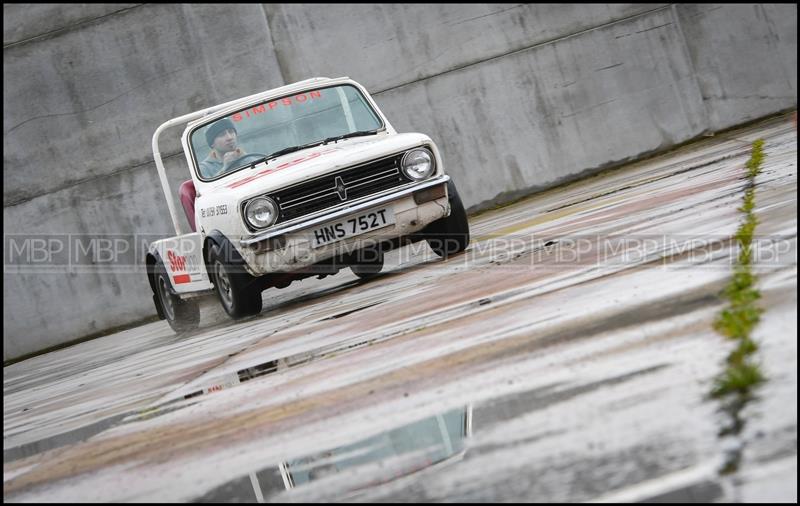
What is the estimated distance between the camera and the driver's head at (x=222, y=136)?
9062 mm

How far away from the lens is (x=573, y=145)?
48.3 feet

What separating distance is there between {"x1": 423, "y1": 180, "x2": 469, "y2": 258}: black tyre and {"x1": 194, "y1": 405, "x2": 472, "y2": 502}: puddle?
5.42 metres

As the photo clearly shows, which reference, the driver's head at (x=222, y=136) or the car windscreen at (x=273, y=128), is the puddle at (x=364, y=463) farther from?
the driver's head at (x=222, y=136)

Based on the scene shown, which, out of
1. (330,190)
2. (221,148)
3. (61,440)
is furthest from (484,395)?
(221,148)

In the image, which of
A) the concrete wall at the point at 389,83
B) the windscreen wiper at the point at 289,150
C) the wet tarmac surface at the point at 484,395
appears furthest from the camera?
the concrete wall at the point at 389,83

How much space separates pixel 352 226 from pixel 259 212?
65 cm

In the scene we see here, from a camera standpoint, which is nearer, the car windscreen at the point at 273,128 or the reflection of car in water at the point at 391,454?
the reflection of car in water at the point at 391,454

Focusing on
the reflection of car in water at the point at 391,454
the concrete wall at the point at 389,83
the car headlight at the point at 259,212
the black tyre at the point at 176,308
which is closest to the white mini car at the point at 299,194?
the car headlight at the point at 259,212

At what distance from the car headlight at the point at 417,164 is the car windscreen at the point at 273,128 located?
1.09 m

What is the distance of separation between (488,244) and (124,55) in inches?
290

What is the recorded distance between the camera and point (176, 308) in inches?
394

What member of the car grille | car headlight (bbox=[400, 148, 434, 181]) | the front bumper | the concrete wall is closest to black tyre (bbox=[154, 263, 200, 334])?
the front bumper

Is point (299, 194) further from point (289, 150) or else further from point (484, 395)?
point (484, 395)

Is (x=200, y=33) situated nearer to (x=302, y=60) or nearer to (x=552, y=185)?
(x=302, y=60)
